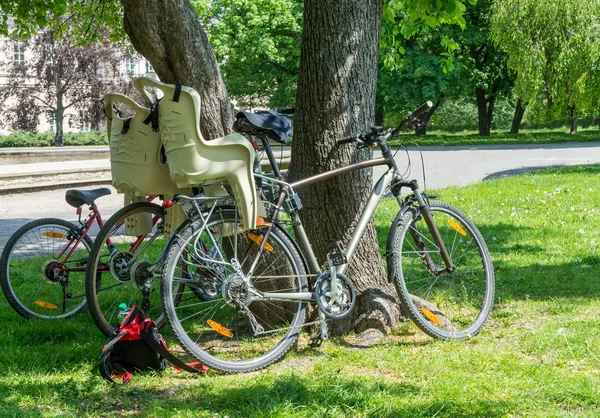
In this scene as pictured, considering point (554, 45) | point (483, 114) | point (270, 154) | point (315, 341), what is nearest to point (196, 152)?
point (270, 154)

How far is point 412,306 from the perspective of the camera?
492 centimetres

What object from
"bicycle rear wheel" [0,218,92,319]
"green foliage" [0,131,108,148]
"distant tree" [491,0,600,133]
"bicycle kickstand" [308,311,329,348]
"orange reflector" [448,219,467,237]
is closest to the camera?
"bicycle kickstand" [308,311,329,348]

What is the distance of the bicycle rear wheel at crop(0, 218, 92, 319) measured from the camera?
5914 millimetres

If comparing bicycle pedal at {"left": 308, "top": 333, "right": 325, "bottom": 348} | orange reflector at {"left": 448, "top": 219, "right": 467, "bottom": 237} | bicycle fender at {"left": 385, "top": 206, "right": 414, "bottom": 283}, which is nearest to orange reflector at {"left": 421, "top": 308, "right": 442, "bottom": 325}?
bicycle fender at {"left": 385, "top": 206, "right": 414, "bottom": 283}

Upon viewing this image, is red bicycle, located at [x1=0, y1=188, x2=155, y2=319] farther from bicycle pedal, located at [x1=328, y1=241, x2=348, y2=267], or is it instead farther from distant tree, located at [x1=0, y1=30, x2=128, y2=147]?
distant tree, located at [x1=0, y1=30, x2=128, y2=147]

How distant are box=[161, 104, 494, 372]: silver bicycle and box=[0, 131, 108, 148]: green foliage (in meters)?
44.1

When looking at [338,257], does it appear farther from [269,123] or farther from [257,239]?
[269,123]

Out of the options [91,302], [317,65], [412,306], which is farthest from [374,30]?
[91,302]

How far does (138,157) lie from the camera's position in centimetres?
487

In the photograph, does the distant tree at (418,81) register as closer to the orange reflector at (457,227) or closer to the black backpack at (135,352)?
the orange reflector at (457,227)

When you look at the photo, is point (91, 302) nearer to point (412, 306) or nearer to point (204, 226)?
point (204, 226)

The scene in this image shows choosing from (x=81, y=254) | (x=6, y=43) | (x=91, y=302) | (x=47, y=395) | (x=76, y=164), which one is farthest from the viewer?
(x=6, y=43)

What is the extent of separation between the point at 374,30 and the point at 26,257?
3.11 metres

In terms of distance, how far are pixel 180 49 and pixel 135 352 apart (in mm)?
1814
